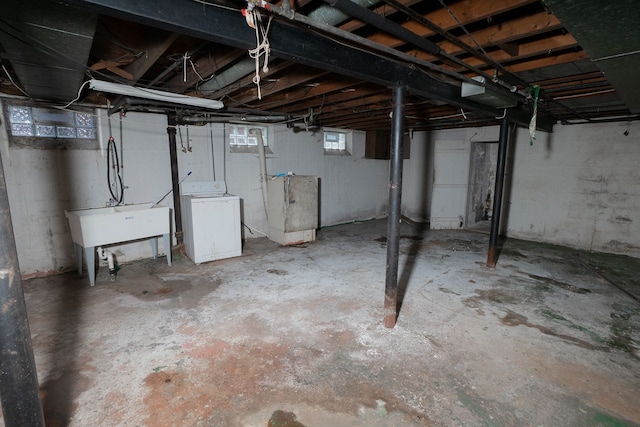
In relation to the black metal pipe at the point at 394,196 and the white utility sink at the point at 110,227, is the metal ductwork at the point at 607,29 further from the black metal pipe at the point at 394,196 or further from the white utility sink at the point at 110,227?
the white utility sink at the point at 110,227

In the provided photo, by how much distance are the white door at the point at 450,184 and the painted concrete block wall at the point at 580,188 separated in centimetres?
90

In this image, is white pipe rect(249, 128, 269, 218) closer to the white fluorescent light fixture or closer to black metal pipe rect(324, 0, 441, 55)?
the white fluorescent light fixture

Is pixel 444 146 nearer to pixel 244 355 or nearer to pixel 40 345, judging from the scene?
pixel 244 355

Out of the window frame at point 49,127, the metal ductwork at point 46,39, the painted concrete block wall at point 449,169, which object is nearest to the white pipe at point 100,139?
the window frame at point 49,127

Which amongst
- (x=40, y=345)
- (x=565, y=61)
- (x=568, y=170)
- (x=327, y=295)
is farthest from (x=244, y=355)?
(x=568, y=170)

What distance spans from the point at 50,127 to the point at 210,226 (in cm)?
216

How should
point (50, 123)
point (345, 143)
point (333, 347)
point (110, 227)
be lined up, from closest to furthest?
point (333, 347) < point (110, 227) < point (50, 123) < point (345, 143)

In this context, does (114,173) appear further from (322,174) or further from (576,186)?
(576,186)

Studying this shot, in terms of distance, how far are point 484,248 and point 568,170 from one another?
2.07 meters

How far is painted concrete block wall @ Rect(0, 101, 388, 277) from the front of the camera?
3.58m

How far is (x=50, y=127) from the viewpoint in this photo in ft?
11.9

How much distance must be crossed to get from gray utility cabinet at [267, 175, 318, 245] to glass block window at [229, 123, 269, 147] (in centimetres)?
75

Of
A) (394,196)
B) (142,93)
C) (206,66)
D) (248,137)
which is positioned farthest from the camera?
(248,137)

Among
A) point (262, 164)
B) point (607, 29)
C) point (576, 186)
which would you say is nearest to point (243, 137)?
point (262, 164)
